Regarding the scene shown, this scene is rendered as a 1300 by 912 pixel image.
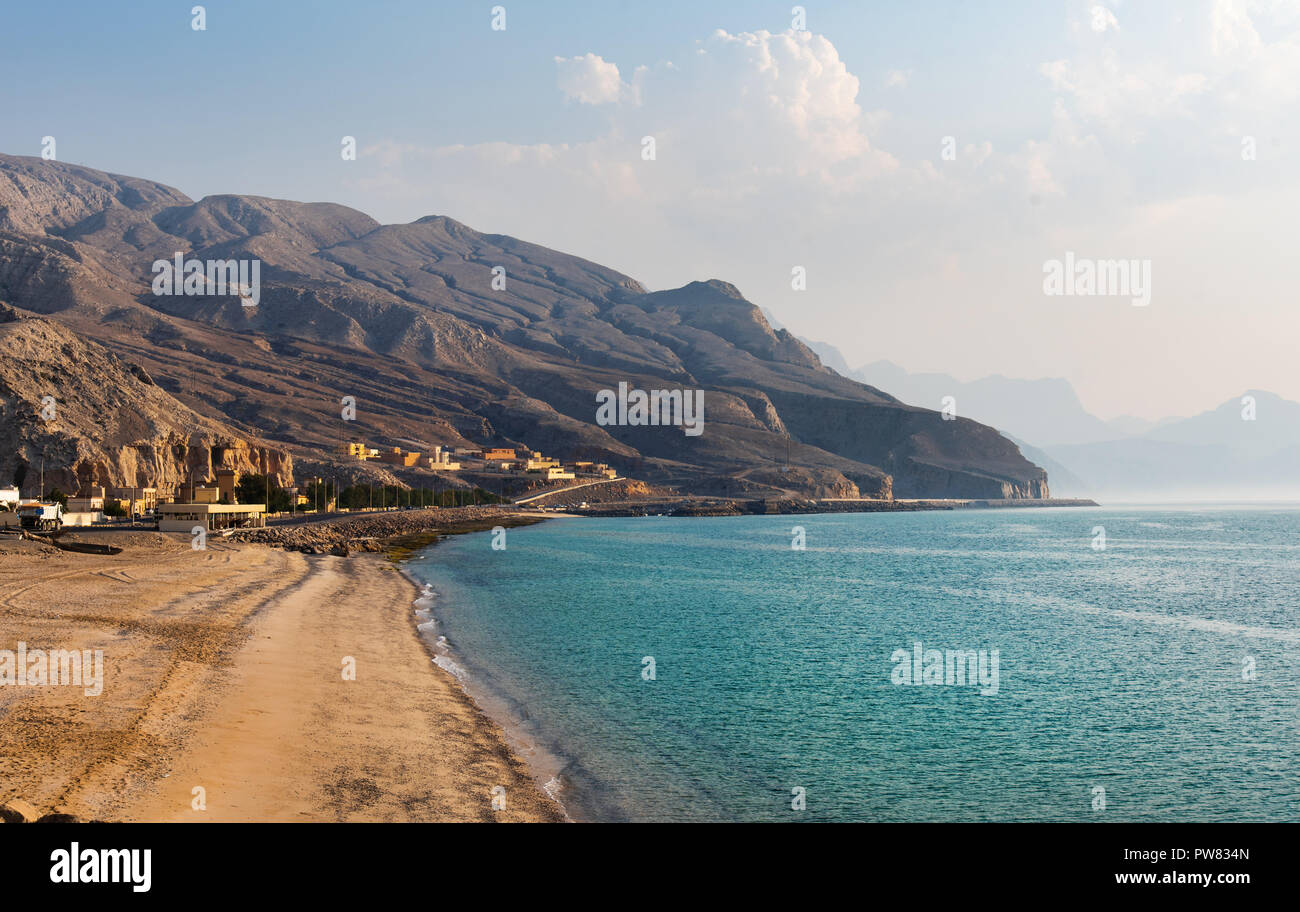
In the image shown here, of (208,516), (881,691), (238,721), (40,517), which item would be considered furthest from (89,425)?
(881,691)

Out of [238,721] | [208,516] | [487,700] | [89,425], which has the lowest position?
[487,700]

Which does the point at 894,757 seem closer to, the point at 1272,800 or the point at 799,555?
the point at 1272,800

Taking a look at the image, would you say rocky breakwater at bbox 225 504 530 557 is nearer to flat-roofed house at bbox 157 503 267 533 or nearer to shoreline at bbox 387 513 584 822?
flat-roofed house at bbox 157 503 267 533

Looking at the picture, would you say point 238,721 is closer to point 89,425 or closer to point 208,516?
point 208,516

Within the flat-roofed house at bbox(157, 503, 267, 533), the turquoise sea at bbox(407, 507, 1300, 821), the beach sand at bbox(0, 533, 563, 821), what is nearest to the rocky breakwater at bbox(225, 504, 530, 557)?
the flat-roofed house at bbox(157, 503, 267, 533)
